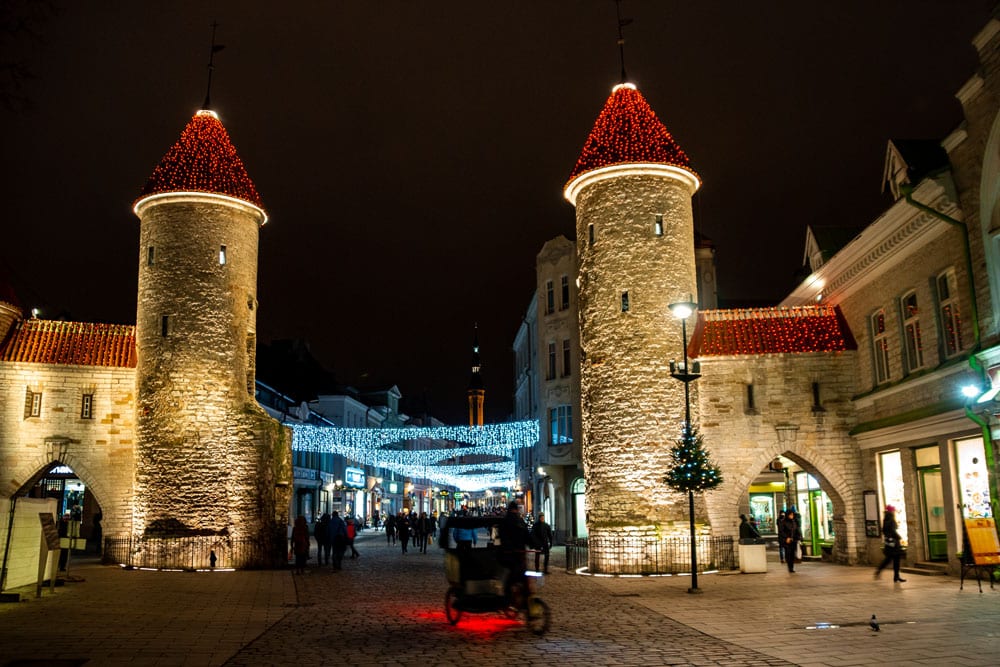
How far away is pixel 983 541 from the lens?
50.8ft

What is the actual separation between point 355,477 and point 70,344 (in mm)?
34581

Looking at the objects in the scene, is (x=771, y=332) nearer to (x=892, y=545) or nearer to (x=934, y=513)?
(x=934, y=513)

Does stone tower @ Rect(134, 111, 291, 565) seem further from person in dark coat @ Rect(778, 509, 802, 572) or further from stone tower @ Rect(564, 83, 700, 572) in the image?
person in dark coat @ Rect(778, 509, 802, 572)

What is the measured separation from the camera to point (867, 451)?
2292cm

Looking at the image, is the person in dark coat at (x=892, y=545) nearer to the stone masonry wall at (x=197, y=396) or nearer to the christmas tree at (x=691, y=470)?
the christmas tree at (x=691, y=470)

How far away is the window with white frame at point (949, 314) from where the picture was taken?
60.3ft

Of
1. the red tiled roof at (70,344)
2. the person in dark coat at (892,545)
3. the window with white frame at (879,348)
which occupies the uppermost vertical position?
the red tiled roof at (70,344)

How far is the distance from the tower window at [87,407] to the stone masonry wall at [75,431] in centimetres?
9

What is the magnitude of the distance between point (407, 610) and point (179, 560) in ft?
41.0

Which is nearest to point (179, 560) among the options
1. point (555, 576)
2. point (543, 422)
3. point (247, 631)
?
point (555, 576)

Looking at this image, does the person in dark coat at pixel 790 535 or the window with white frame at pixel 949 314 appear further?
the person in dark coat at pixel 790 535

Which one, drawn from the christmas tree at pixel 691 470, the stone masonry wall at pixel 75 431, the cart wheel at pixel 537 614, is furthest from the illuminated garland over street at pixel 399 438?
the cart wheel at pixel 537 614

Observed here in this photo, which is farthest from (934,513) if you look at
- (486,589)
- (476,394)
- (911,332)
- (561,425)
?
(476,394)

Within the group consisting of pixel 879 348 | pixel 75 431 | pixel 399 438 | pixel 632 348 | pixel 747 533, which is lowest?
pixel 747 533
